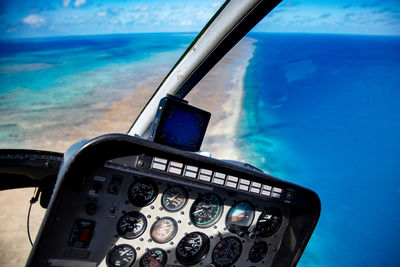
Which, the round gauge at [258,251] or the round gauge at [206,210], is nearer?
the round gauge at [206,210]

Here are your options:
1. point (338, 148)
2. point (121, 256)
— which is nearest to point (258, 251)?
point (121, 256)

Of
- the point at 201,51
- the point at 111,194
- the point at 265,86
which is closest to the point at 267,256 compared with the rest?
the point at 111,194

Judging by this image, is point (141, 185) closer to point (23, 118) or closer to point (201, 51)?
point (201, 51)

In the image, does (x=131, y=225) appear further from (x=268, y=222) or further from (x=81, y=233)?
(x=268, y=222)

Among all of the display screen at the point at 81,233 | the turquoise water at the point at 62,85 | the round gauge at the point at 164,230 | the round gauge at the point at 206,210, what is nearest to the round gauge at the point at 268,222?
the round gauge at the point at 206,210

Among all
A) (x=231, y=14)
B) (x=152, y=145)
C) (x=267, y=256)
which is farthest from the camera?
(x=267, y=256)

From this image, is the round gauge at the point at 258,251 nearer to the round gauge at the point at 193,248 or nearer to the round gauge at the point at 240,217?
the round gauge at the point at 240,217
